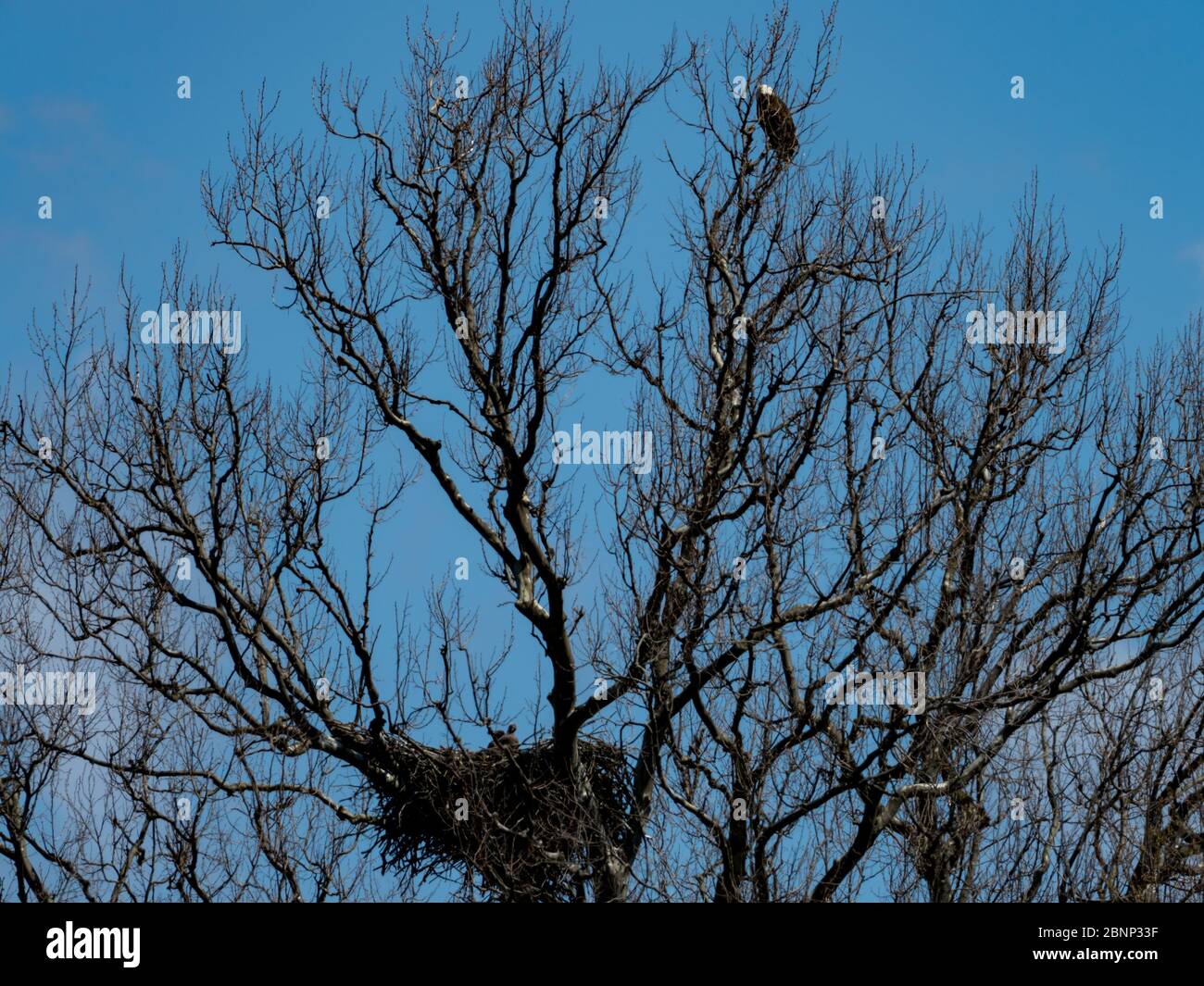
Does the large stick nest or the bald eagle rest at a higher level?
the bald eagle

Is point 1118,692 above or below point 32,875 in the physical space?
above

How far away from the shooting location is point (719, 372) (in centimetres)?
1195

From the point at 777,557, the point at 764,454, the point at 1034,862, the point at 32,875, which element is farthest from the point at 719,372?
Answer: the point at 32,875

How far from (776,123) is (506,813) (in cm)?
626

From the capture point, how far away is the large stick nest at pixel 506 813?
12.0 m

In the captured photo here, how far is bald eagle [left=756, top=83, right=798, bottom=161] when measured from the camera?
484 inches

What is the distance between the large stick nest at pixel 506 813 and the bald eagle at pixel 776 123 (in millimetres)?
5326

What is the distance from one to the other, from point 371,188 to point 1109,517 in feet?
22.8

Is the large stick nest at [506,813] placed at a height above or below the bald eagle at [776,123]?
below

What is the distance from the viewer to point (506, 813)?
12555mm

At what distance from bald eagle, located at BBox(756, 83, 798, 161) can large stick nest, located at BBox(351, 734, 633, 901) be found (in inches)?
210
